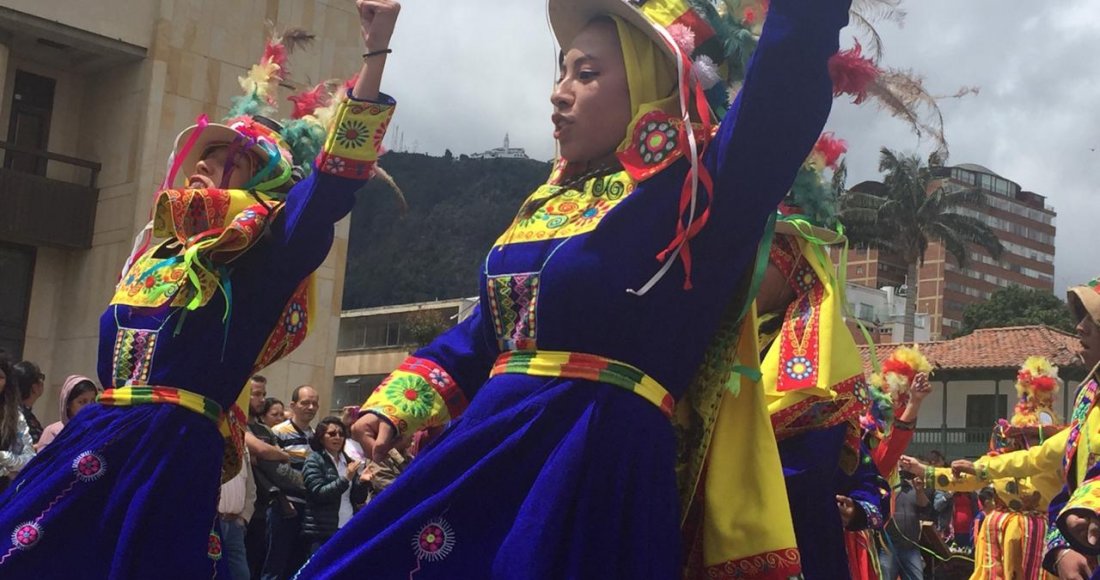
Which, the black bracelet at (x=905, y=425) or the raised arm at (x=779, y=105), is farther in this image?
the black bracelet at (x=905, y=425)

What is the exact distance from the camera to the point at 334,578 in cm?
271

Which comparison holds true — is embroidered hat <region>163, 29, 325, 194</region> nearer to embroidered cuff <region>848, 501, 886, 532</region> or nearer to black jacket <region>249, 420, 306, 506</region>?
embroidered cuff <region>848, 501, 886, 532</region>

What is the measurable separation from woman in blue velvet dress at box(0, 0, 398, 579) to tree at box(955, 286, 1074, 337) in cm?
7339

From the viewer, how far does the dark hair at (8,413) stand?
7242 mm

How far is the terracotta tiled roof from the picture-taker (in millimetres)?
41500

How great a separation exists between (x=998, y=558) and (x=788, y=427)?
6.99m

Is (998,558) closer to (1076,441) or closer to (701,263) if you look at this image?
(1076,441)

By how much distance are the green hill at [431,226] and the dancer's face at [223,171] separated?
256 ft

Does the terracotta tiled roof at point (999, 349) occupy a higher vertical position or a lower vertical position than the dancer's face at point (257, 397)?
higher

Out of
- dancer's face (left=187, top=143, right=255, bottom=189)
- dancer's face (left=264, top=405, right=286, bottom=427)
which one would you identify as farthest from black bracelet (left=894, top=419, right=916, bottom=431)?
dancer's face (left=264, top=405, right=286, bottom=427)

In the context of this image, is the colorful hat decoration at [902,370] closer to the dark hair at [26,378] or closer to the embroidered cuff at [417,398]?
the embroidered cuff at [417,398]

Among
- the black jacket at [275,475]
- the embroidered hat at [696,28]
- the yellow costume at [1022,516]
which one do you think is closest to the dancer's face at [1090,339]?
the embroidered hat at [696,28]

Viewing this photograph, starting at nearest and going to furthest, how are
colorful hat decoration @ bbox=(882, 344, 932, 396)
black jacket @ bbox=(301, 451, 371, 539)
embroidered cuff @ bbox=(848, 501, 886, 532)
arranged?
embroidered cuff @ bbox=(848, 501, 886, 532) < colorful hat decoration @ bbox=(882, 344, 932, 396) < black jacket @ bbox=(301, 451, 371, 539)

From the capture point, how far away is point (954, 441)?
45.2m
